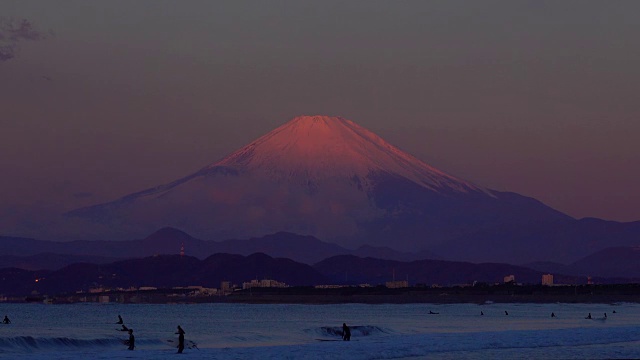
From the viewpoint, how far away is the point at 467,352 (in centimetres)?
7256

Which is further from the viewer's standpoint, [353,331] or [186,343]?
[353,331]

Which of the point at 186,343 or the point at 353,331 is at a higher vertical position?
the point at 353,331

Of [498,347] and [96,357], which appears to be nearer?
[96,357]

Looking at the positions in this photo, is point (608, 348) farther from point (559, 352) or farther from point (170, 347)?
point (170, 347)

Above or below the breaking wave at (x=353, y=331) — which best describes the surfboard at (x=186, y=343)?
below

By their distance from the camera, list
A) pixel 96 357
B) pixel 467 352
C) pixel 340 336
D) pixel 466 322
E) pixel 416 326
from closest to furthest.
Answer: pixel 96 357 → pixel 467 352 → pixel 340 336 → pixel 416 326 → pixel 466 322

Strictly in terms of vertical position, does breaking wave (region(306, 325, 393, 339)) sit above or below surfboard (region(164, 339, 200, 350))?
above

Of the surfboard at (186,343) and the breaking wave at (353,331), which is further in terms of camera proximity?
the breaking wave at (353,331)

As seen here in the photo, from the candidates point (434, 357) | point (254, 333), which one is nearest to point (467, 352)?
point (434, 357)

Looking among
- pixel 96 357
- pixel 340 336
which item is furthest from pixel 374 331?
pixel 96 357

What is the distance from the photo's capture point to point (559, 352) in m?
71.0

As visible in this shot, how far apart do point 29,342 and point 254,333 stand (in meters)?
22.2

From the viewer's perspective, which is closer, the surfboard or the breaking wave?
the surfboard

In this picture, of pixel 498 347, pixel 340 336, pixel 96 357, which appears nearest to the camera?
pixel 96 357
